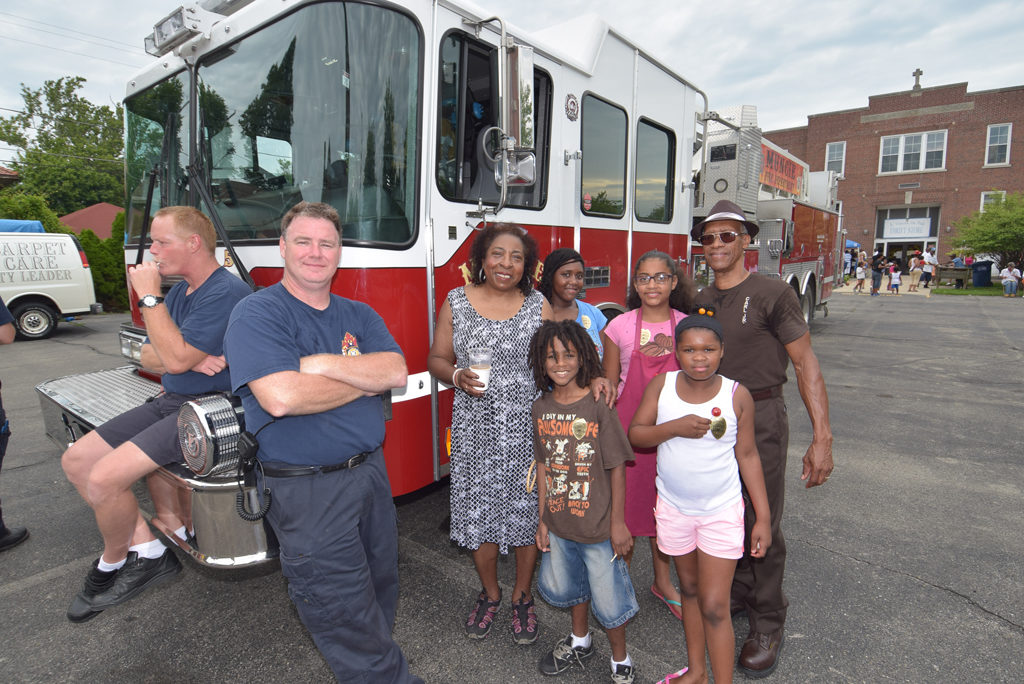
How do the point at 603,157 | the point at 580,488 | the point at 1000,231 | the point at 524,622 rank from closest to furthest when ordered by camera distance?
the point at 580,488 → the point at 524,622 → the point at 603,157 → the point at 1000,231

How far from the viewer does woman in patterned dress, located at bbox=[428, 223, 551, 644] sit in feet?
7.79

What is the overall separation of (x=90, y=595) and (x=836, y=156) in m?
36.8

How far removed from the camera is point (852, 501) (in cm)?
392

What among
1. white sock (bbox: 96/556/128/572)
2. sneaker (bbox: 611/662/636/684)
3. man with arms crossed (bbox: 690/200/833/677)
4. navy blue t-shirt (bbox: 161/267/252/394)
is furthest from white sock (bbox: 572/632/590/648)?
white sock (bbox: 96/556/128/572)

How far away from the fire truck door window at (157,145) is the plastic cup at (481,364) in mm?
2087

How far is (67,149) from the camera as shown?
114 feet

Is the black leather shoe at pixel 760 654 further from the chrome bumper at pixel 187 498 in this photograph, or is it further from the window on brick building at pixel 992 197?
the window on brick building at pixel 992 197

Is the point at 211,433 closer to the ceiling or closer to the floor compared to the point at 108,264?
closer to the floor

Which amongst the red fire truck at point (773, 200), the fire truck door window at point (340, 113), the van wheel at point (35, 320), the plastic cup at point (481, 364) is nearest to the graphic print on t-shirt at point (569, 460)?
the plastic cup at point (481, 364)

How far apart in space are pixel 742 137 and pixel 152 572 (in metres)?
7.25

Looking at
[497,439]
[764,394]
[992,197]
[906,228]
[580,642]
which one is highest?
[992,197]

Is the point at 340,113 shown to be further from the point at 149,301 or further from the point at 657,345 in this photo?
the point at 657,345

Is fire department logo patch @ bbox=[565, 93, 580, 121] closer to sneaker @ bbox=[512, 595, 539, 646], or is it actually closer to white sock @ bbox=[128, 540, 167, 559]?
sneaker @ bbox=[512, 595, 539, 646]

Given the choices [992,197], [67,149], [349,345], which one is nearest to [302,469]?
[349,345]
